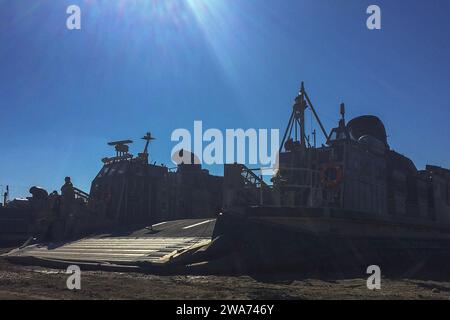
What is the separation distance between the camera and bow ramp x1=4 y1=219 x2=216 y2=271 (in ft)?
46.0

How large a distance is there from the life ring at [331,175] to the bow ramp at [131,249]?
4.21 meters

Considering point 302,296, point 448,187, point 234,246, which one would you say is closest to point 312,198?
point 234,246

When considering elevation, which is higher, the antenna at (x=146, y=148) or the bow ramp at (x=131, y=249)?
the antenna at (x=146, y=148)

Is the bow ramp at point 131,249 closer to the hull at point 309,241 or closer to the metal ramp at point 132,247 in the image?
the metal ramp at point 132,247

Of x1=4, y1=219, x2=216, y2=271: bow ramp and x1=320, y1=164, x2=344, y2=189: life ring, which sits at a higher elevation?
x1=320, y1=164, x2=344, y2=189: life ring

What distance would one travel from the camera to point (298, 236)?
14664 mm

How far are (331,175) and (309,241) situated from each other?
337 centimetres

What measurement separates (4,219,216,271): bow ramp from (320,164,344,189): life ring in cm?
421

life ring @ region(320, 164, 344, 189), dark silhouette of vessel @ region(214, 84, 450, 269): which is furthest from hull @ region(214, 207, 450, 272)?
life ring @ region(320, 164, 344, 189)

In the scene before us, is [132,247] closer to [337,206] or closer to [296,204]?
[296,204]

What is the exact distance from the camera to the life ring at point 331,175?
1702 centimetres

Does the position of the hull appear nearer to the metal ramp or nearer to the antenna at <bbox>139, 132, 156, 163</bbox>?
the metal ramp

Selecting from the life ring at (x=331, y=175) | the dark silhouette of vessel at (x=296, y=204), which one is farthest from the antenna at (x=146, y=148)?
the life ring at (x=331, y=175)

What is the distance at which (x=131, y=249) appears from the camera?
16.1 meters
